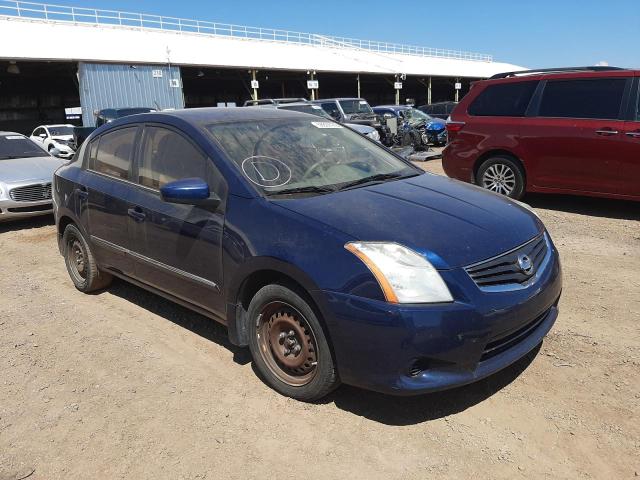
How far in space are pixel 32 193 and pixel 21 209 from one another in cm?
29

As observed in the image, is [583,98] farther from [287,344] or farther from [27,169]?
[27,169]

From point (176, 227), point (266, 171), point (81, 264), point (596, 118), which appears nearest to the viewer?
point (266, 171)

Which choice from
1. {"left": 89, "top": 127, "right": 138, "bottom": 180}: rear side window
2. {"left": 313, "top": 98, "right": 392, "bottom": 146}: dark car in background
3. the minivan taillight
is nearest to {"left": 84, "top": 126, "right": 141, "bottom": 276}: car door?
{"left": 89, "top": 127, "right": 138, "bottom": 180}: rear side window

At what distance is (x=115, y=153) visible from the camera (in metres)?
4.34

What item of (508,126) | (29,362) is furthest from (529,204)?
(29,362)

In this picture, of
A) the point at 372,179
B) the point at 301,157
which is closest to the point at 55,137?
the point at 301,157

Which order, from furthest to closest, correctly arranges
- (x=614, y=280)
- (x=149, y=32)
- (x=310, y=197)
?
(x=149, y=32) < (x=614, y=280) < (x=310, y=197)

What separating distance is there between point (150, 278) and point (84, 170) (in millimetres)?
1450

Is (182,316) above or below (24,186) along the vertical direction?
below

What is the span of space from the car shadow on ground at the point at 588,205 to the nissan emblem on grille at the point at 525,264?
4.78 metres

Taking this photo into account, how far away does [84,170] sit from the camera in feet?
15.5

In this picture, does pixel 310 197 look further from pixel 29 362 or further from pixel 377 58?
pixel 377 58

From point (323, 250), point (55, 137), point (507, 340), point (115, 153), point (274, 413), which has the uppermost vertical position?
point (115, 153)

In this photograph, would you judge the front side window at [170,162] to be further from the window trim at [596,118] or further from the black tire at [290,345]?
the window trim at [596,118]
